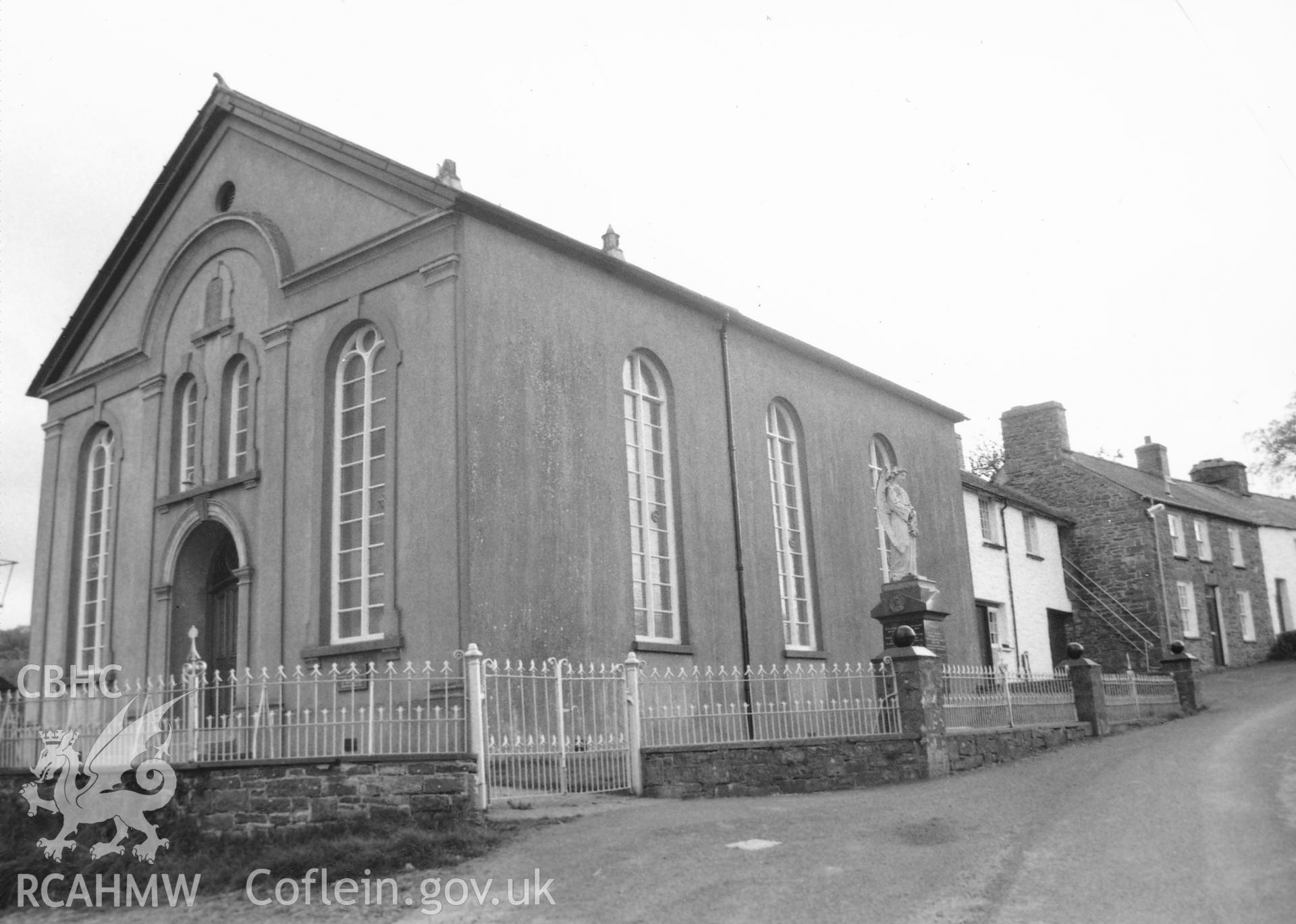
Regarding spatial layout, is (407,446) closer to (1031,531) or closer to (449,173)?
(449,173)

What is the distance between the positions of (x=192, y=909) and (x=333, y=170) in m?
10.5

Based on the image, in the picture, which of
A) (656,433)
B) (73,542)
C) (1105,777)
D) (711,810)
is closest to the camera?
(711,810)

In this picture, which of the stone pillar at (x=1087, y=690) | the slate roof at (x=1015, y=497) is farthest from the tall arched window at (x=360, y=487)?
the slate roof at (x=1015, y=497)

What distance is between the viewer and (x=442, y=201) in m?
14.6

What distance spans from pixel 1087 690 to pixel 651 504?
25.8ft

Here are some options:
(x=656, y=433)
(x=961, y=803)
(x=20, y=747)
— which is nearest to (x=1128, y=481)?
(x=656, y=433)

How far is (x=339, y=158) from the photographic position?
16.2 meters

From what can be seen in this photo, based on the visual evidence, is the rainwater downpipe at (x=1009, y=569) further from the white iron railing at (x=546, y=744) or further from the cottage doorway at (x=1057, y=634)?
the white iron railing at (x=546, y=744)

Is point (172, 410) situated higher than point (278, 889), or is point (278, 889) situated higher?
point (172, 410)

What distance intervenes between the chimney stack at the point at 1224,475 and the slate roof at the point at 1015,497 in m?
13.4

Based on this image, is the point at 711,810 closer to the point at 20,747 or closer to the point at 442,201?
the point at 442,201

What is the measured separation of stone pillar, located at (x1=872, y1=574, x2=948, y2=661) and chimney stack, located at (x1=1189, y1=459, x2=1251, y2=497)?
32767 mm

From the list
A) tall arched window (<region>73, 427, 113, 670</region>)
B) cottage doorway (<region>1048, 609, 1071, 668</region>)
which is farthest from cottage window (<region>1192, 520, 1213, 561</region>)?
tall arched window (<region>73, 427, 113, 670</region>)

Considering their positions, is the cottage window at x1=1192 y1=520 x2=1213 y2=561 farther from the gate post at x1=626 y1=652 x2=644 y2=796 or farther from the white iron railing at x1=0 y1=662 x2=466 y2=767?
the white iron railing at x1=0 y1=662 x2=466 y2=767
